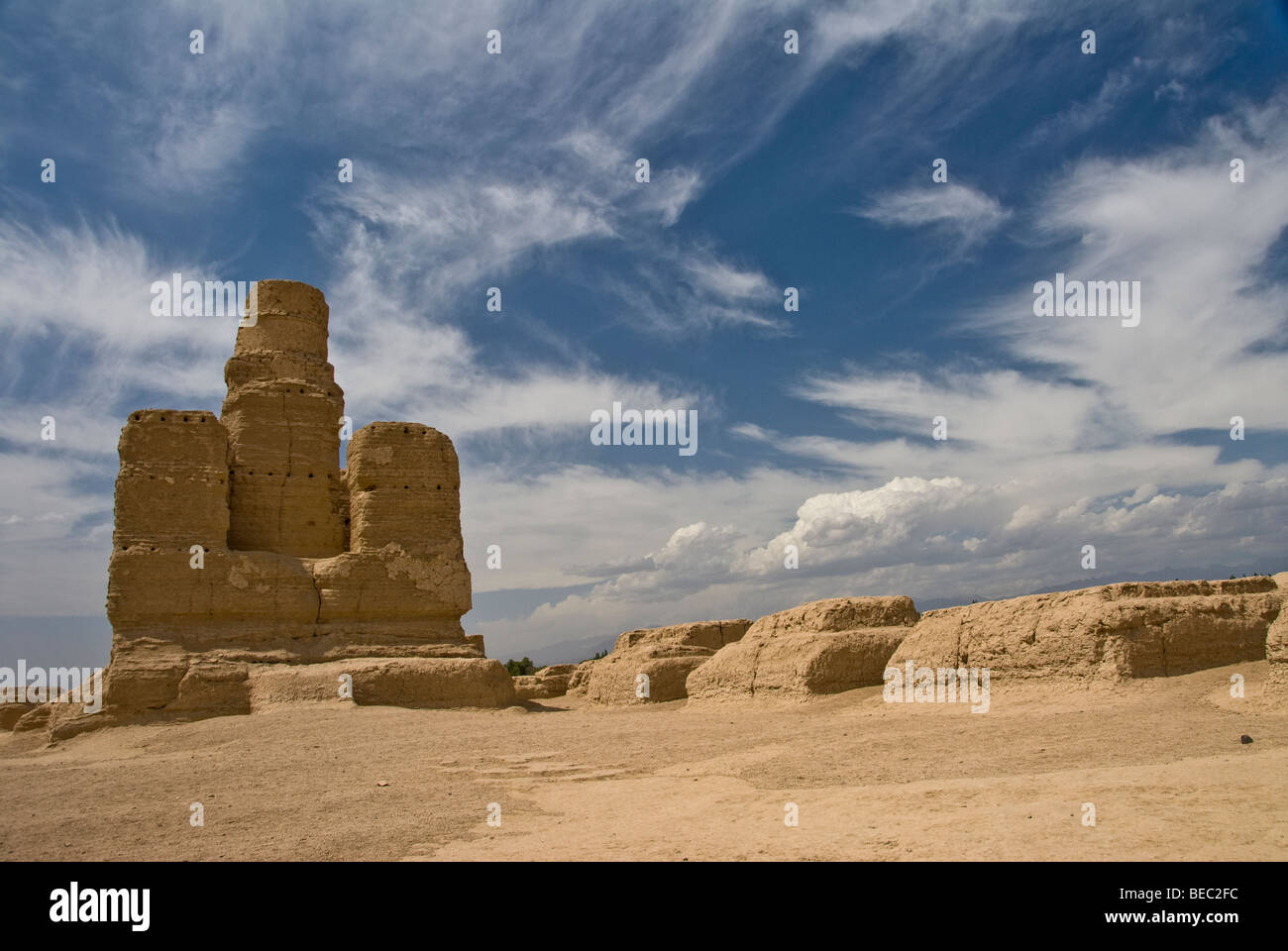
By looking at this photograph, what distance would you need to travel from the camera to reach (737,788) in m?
8.69

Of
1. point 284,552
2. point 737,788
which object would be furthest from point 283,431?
point 737,788

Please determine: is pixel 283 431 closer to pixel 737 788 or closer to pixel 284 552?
pixel 284 552

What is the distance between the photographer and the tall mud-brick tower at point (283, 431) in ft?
71.1

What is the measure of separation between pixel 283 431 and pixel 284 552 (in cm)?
308

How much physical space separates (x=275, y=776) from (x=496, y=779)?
2.78 m

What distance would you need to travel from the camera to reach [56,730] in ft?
57.5

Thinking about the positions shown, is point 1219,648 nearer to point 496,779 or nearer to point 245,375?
point 496,779

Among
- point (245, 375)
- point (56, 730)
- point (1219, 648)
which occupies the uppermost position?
point (245, 375)

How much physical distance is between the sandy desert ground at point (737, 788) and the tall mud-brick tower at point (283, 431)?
7799 mm

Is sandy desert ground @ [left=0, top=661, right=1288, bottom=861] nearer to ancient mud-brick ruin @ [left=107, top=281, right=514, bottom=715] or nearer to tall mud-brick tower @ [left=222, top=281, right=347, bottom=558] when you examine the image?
ancient mud-brick ruin @ [left=107, top=281, right=514, bottom=715]

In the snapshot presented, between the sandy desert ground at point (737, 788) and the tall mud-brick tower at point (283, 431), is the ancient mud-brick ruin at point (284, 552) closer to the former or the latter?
the tall mud-brick tower at point (283, 431)

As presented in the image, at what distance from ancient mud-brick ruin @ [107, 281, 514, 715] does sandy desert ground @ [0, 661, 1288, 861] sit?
400 centimetres

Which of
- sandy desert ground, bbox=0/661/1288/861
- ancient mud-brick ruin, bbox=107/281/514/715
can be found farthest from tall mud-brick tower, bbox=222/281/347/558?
sandy desert ground, bbox=0/661/1288/861
